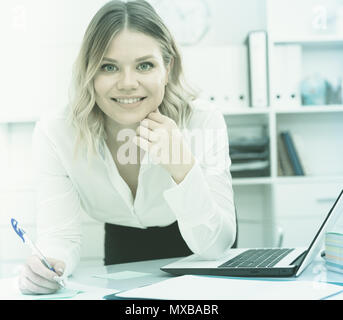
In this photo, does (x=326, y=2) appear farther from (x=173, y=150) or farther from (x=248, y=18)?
(x=173, y=150)

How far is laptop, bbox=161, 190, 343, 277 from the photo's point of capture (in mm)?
832

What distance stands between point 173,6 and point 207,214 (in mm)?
1535

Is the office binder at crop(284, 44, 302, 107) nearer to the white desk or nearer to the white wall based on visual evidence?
the white wall

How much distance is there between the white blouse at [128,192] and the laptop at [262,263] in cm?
6

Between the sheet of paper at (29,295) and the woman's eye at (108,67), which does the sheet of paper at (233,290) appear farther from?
the woman's eye at (108,67)

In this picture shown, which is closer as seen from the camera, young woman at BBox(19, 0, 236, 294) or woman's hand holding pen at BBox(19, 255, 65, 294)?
woman's hand holding pen at BBox(19, 255, 65, 294)

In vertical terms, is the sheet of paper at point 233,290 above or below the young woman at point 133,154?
below

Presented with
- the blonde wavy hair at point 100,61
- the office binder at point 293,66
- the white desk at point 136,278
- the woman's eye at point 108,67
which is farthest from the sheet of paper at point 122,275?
the office binder at point 293,66

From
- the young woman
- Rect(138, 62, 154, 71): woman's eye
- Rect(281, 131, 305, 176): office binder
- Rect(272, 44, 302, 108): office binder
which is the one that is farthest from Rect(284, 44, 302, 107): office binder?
Rect(138, 62, 154, 71): woman's eye

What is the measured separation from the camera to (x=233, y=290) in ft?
2.27

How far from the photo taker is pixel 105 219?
134 centimetres

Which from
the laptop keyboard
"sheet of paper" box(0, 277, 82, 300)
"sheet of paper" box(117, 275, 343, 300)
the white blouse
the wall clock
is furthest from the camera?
the wall clock

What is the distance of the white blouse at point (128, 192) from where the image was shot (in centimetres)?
100
